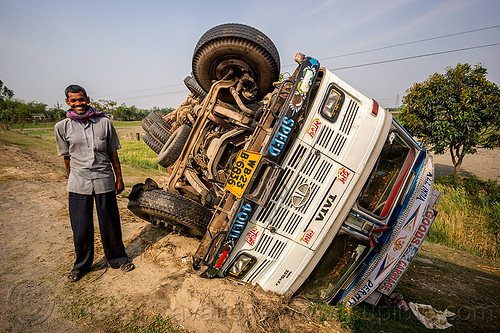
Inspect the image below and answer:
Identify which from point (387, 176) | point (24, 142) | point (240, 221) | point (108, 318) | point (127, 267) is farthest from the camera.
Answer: point (24, 142)

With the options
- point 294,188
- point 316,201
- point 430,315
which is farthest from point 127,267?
point 430,315

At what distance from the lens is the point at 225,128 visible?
350 cm

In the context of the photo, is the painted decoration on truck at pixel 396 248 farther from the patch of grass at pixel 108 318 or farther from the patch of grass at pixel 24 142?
the patch of grass at pixel 24 142

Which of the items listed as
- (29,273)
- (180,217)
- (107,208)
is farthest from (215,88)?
(29,273)

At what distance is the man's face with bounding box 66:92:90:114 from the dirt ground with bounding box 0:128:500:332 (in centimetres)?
172

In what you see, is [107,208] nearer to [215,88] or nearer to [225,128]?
[225,128]

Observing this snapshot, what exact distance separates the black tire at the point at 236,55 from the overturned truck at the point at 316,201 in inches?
37.4

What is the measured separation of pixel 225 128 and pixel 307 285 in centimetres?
222

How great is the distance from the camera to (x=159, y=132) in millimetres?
5672

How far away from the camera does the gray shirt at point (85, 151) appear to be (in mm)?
2447

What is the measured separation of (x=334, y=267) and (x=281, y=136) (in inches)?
61.0

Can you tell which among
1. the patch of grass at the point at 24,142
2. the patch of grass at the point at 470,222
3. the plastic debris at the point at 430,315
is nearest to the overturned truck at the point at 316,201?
the plastic debris at the point at 430,315

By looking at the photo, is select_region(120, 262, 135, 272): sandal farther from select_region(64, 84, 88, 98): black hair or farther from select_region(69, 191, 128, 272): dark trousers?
select_region(64, 84, 88, 98): black hair

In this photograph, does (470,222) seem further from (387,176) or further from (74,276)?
(74,276)
